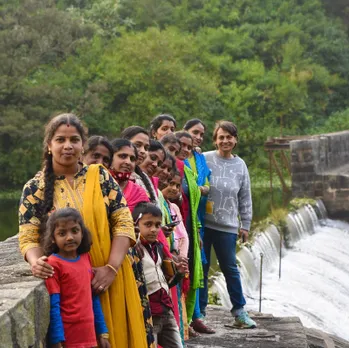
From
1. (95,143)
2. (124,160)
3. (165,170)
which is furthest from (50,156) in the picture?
(165,170)

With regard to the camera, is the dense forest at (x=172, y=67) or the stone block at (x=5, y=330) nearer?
the stone block at (x=5, y=330)

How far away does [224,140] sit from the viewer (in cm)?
570

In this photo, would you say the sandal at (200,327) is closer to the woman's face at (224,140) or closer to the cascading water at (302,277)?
the woman's face at (224,140)

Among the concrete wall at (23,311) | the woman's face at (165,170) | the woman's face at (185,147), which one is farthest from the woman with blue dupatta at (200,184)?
the concrete wall at (23,311)

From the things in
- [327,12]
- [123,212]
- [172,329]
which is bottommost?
[172,329]

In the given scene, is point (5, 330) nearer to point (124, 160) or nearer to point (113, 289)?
point (113, 289)

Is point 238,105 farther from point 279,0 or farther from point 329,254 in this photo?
point 329,254

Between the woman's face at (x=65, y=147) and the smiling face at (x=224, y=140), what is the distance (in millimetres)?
2569

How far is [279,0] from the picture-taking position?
114 feet

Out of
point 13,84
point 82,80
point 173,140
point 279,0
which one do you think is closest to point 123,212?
point 173,140

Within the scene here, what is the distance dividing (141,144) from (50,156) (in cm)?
114

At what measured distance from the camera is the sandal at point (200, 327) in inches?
224

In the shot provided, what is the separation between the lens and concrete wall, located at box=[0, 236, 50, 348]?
2.66m

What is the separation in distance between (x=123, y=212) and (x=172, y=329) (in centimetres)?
102
